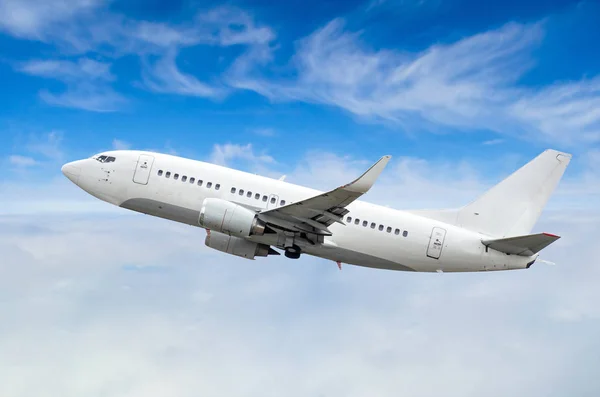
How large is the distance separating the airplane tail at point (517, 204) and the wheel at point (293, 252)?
23.4ft

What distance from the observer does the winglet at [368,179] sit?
2211 centimetres

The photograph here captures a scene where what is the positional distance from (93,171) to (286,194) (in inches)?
416

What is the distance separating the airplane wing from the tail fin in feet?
27.3

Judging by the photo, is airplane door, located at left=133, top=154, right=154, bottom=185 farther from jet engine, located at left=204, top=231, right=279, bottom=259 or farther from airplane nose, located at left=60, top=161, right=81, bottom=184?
jet engine, located at left=204, top=231, right=279, bottom=259

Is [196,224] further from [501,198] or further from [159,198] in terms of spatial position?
[501,198]

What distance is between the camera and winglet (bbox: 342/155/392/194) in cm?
2211

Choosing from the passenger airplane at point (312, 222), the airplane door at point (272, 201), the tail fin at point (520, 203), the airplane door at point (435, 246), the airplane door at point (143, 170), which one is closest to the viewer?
the passenger airplane at point (312, 222)

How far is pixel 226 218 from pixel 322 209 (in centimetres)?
449

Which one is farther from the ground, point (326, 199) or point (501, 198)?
point (501, 198)

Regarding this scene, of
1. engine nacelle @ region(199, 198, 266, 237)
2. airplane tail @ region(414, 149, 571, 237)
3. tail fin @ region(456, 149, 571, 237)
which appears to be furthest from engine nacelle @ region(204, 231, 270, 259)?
tail fin @ region(456, 149, 571, 237)

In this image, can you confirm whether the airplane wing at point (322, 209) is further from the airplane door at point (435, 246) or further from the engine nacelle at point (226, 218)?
the airplane door at point (435, 246)

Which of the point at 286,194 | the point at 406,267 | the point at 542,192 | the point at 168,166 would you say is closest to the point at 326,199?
the point at 286,194

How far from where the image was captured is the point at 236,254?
2914cm

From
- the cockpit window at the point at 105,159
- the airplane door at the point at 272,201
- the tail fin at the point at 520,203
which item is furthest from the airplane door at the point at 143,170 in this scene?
the tail fin at the point at 520,203
